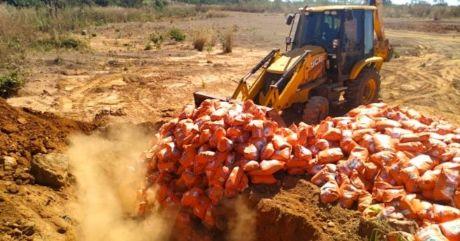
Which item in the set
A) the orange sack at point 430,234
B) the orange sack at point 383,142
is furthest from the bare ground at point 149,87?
the orange sack at point 383,142

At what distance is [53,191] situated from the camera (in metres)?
5.51

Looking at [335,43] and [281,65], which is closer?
[281,65]

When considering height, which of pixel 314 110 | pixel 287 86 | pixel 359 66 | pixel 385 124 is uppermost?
pixel 359 66

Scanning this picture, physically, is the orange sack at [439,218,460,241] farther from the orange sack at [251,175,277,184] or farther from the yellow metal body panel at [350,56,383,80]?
the yellow metal body panel at [350,56,383,80]

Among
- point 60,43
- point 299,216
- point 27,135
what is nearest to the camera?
point 299,216

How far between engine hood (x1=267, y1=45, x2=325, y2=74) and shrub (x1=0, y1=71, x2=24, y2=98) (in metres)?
6.43

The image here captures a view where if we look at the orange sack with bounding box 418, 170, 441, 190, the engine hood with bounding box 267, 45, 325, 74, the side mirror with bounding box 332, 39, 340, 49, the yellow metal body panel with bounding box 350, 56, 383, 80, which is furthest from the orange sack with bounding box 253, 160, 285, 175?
the yellow metal body panel with bounding box 350, 56, 383, 80

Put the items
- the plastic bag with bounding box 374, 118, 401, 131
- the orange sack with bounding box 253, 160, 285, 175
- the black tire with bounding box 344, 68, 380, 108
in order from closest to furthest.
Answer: the orange sack with bounding box 253, 160, 285, 175, the plastic bag with bounding box 374, 118, 401, 131, the black tire with bounding box 344, 68, 380, 108

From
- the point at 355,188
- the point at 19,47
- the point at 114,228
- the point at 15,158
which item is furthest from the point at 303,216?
the point at 19,47

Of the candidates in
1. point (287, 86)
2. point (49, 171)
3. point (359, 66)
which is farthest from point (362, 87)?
point (49, 171)

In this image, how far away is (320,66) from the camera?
8.62 meters

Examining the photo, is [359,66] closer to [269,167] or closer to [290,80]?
[290,80]

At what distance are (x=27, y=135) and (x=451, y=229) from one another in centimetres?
582

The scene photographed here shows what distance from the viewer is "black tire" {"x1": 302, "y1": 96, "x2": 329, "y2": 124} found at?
26.2 feet
